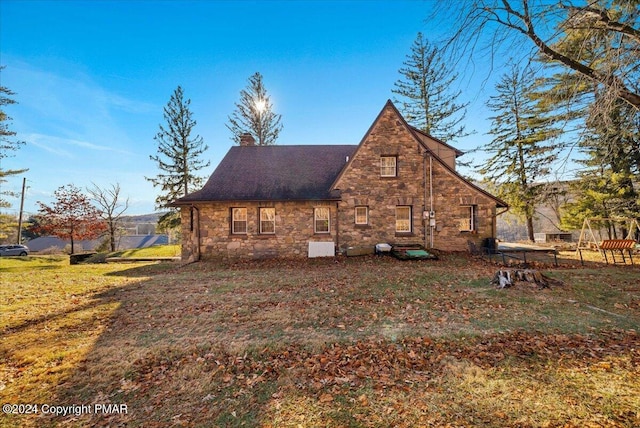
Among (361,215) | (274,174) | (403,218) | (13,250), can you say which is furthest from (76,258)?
(403,218)

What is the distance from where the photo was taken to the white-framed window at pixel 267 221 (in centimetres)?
1407

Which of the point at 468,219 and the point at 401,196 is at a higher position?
the point at 401,196

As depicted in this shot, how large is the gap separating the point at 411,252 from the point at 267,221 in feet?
24.9

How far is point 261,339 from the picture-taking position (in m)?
4.75

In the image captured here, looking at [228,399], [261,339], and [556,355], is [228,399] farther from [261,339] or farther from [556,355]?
[556,355]

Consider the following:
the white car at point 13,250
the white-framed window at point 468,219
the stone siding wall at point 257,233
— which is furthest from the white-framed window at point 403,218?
the white car at point 13,250

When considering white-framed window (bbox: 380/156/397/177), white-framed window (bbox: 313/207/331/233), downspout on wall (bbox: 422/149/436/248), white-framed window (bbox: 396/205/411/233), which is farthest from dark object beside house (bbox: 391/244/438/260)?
white-framed window (bbox: 380/156/397/177)

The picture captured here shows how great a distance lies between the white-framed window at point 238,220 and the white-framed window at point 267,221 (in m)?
0.92

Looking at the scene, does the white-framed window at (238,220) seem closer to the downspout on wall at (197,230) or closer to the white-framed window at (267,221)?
the white-framed window at (267,221)

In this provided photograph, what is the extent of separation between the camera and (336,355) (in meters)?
4.12

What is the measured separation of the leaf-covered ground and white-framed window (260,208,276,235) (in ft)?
20.9

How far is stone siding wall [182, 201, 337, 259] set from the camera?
13750 mm

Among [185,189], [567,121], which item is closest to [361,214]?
[567,121]

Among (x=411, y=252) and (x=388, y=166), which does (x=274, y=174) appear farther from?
(x=411, y=252)
